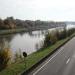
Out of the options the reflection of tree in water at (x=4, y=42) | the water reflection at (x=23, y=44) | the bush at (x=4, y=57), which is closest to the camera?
the bush at (x=4, y=57)

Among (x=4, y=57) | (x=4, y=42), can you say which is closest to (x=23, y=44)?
(x=4, y=42)

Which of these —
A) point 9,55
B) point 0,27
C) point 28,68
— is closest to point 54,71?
point 28,68

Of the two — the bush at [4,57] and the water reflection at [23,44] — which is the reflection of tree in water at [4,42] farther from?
the bush at [4,57]

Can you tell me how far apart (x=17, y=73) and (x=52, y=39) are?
2737 cm

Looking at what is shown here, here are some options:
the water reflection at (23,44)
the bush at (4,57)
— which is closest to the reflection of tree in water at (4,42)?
the water reflection at (23,44)

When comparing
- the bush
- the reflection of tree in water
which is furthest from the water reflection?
the bush

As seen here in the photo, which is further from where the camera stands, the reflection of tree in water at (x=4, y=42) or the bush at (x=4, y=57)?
the reflection of tree in water at (x=4, y=42)

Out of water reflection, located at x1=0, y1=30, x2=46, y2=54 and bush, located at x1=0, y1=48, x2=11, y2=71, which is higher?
bush, located at x1=0, y1=48, x2=11, y2=71

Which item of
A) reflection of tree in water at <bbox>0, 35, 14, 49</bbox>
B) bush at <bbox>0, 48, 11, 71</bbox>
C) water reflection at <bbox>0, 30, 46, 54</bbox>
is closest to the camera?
bush at <bbox>0, 48, 11, 71</bbox>

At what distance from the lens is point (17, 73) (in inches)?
638

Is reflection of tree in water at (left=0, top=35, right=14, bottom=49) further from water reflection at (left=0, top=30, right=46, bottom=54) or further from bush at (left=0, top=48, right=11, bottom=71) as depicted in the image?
bush at (left=0, top=48, right=11, bottom=71)

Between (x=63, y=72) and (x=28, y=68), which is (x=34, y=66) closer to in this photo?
(x=28, y=68)

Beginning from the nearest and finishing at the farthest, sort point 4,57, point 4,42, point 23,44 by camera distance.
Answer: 1. point 4,57
2. point 4,42
3. point 23,44

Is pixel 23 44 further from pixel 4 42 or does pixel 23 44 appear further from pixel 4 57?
pixel 4 57
